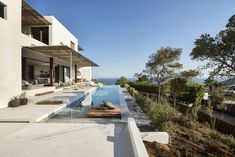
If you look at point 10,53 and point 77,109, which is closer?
point 77,109

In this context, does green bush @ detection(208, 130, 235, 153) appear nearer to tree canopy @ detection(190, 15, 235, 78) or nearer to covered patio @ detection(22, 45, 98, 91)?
tree canopy @ detection(190, 15, 235, 78)

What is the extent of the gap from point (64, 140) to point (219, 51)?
717cm

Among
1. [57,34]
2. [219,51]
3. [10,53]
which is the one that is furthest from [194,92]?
[57,34]

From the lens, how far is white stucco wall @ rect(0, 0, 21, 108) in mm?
8626

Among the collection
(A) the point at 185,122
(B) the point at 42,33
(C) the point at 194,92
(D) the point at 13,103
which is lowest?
(A) the point at 185,122

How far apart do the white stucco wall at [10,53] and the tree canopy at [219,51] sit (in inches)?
314

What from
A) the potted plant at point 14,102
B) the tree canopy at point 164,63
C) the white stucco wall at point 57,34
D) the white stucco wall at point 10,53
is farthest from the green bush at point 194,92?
the white stucco wall at point 57,34

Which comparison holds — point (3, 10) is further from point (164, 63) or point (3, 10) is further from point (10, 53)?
point (164, 63)

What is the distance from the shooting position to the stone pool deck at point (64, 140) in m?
4.07

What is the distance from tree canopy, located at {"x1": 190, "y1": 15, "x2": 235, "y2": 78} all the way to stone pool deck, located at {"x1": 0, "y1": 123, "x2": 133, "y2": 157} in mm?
5150

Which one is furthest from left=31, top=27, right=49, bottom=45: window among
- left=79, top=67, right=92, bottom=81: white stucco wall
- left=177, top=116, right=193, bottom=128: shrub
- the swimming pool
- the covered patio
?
left=79, top=67, right=92, bottom=81: white stucco wall

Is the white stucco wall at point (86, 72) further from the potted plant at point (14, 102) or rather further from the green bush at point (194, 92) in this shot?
the potted plant at point (14, 102)

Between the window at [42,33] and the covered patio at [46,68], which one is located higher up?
the window at [42,33]

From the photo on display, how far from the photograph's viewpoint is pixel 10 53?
9.12 meters
